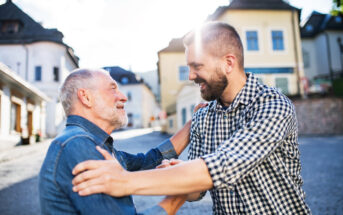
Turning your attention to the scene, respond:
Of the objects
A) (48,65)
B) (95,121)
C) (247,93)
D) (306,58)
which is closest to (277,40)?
(306,58)

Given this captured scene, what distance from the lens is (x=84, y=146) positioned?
129cm

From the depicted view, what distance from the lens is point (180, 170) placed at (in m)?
1.09

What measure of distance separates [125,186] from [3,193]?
5360 millimetres

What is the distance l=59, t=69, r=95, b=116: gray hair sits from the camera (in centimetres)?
169

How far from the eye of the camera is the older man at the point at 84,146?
124 centimetres

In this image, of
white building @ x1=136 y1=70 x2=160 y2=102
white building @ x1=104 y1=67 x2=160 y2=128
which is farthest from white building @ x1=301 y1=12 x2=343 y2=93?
white building @ x1=136 y1=70 x2=160 y2=102

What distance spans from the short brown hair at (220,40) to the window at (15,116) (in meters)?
16.5

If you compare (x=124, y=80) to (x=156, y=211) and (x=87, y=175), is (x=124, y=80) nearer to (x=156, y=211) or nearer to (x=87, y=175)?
(x=156, y=211)

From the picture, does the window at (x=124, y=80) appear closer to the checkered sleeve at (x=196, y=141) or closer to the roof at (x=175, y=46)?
the roof at (x=175, y=46)

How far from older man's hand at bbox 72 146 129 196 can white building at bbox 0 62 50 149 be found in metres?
12.0

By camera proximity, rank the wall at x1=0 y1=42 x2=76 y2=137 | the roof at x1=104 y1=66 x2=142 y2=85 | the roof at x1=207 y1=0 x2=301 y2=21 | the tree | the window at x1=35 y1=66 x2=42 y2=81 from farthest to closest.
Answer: the roof at x1=104 y1=66 x2=142 y2=85 → the window at x1=35 y1=66 x2=42 y2=81 → the wall at x1=0 y1=42 x2=76 y2=137 → the roof at x1=207 y1=0 x2=301 y2=21 → the tree

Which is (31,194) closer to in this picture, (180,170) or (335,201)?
(180,170)

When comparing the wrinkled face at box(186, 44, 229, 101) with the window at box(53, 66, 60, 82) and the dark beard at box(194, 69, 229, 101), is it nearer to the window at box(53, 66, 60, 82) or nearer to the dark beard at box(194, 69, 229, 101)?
the dark beard at box(194, 69, 229, 101)

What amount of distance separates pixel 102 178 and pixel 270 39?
70.0 ft
